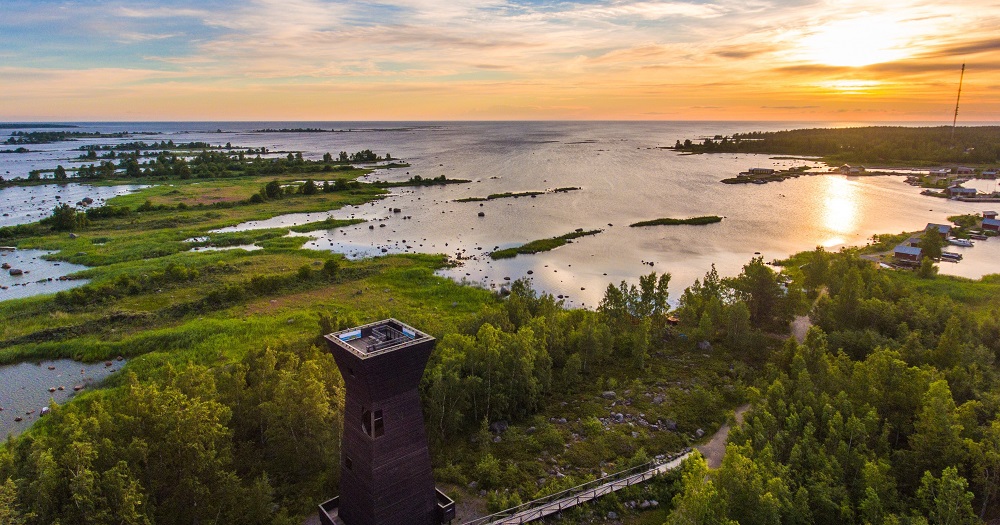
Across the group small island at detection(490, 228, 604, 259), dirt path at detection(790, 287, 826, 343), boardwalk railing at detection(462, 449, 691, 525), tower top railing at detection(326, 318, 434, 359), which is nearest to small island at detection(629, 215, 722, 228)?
small island at detection(490, 228, 604, 259)

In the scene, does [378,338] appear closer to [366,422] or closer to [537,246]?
[366,422]

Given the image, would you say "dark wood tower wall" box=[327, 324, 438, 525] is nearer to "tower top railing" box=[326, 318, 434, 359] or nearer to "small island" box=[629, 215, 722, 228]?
"tower top railing" box=[326, 318, 434, 359]

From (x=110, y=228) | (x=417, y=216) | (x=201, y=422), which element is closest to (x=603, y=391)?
(x=201, y=422)

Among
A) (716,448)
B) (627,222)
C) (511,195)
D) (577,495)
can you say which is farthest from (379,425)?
(511,195)

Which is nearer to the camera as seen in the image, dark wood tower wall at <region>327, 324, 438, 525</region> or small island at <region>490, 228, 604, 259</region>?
dark wood tower wall at <region>327, 324, 438, 525</region>

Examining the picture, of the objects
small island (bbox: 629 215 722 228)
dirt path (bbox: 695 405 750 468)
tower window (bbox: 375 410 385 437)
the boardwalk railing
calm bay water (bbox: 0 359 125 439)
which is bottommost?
calm bay water (bbox: 0 359 125 439)

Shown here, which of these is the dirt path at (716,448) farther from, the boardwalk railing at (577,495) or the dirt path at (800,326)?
the dirt path at (800,326)

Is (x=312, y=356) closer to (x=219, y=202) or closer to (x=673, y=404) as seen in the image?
(x=673, y=404)
